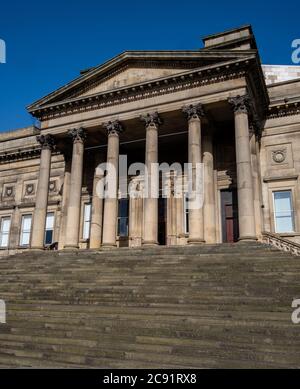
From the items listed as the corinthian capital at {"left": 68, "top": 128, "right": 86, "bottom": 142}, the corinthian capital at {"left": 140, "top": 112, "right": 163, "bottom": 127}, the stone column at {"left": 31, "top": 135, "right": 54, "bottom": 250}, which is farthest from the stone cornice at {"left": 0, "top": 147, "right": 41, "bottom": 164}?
the corinthian capital at {"left": 140, "top": 112, "right": 163, "bottom": 127}

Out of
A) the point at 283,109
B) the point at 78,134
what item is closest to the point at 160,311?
the point at 78,134

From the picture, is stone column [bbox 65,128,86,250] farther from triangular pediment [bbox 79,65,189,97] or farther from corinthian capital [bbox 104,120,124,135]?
triangular pediment [bbox 79,65,189,97]

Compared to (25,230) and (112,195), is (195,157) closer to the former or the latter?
(112,195)

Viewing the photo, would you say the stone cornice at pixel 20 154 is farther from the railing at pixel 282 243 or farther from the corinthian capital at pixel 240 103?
the railing at pixel 282 243

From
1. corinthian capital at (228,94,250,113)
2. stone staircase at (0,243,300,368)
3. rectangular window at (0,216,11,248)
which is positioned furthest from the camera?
rectangular window at (0,216,11,248)

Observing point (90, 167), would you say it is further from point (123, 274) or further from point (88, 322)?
point (88, 322)

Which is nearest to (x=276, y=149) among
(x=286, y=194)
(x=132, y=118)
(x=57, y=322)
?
(x=286, y=194)

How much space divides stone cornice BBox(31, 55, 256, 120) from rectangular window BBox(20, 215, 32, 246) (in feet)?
30.5

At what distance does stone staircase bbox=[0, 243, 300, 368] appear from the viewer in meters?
7.73

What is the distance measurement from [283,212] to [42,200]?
46.3 feet

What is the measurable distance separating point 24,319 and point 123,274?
412 cm

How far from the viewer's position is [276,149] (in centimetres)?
2067

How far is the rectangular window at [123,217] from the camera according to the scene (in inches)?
922
